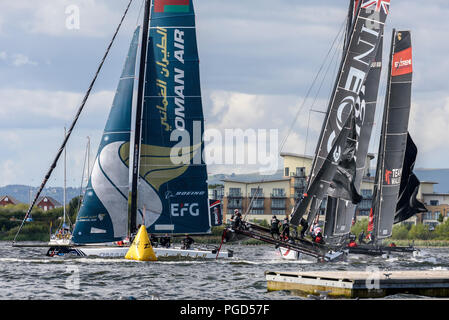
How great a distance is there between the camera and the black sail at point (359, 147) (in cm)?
4806

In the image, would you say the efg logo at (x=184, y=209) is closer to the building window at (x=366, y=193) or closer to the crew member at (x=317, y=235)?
the crew member at (x=317, y=235)

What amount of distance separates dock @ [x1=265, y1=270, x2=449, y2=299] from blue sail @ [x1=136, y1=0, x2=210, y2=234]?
16274mm

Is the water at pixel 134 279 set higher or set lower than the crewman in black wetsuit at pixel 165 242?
lower

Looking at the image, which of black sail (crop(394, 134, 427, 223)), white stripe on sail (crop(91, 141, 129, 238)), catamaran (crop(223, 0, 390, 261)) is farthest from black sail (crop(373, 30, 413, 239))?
white stripe on sail (crop(91, 141, 129, 238))

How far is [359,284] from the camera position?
24438mm

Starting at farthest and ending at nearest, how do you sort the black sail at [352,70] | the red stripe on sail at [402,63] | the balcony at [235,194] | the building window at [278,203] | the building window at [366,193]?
the balcony at [235,194]
the building window at [278,203]
the building window at [366,193]
the red stripe on sail at [402,63]
the black sail at [352,70]

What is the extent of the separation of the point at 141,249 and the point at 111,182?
14.0ft

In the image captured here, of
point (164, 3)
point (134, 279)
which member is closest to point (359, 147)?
point (164, 3)

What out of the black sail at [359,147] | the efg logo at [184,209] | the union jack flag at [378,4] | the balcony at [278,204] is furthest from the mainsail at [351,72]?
the balcony at [278,204]

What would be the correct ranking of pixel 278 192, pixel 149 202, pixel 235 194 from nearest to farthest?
1. pixel 149 202
2. pixel 278 192
3. pixel 235 194

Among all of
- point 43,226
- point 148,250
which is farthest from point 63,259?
point 43,226

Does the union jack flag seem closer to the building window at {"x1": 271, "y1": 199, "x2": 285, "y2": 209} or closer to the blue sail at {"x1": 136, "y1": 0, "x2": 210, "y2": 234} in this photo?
the blue sail at {"x1": 136, "y1": 0, "x2": 210, "y2": 234}

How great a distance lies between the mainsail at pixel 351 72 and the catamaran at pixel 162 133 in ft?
22.1

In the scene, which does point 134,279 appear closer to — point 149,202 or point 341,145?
point 149,202
